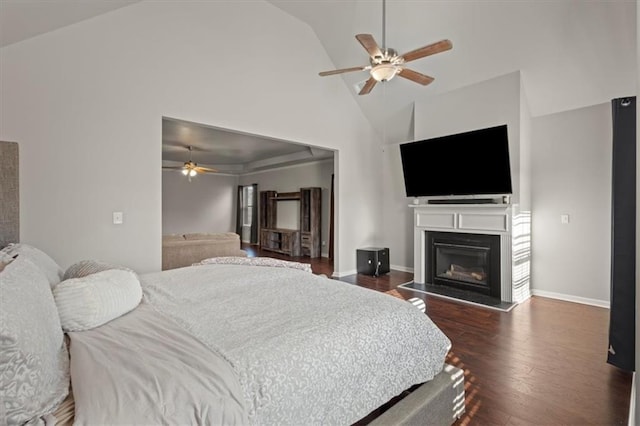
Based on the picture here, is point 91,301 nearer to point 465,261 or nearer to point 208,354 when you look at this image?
point 208,354

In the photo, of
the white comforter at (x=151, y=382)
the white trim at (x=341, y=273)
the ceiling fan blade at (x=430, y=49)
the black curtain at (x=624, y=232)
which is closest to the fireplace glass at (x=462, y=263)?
the white trim at (x=341, y=273)

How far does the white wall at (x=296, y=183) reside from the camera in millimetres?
7652

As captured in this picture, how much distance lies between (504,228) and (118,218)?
4616 mm

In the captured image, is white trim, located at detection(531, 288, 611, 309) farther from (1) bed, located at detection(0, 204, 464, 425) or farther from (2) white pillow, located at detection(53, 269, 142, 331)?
(2) white pillow, located at detection(53, 269, 142, 331)

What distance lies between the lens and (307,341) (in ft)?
4.06

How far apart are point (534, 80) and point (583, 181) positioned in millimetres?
1481

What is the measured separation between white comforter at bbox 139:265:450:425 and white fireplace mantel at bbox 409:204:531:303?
292 centimetres

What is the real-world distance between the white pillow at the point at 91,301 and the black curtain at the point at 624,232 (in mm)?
3186

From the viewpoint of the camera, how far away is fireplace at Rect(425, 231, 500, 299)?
4223 millimetres

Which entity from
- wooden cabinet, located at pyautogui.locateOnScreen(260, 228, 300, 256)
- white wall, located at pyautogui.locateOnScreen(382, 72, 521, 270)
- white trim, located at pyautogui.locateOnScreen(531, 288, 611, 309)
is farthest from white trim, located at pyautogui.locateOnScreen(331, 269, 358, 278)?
white trim, located at pyautogui.locateOnScreen(531, 288, 611, 309)

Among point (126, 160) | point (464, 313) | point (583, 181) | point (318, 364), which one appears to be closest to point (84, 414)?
point (318, 364)

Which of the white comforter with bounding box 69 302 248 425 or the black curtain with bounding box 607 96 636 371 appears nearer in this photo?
the white comforter with bounding box 69 302 248 425

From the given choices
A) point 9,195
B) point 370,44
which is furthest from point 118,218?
point 370,44

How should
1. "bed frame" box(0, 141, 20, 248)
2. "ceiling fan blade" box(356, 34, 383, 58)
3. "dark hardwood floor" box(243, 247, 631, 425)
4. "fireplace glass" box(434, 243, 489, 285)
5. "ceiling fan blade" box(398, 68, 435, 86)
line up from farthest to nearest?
"fireplace glass" box(434, 243, 489, 285), "ceiling fan blade" box(398, 68, 435, 86), "ceiling fan blade" box(356, 34, 383, 58), "bed frame" box(0, 141, 20, 248), "dark hardwood floor" box(243, 247, 631, 425)
